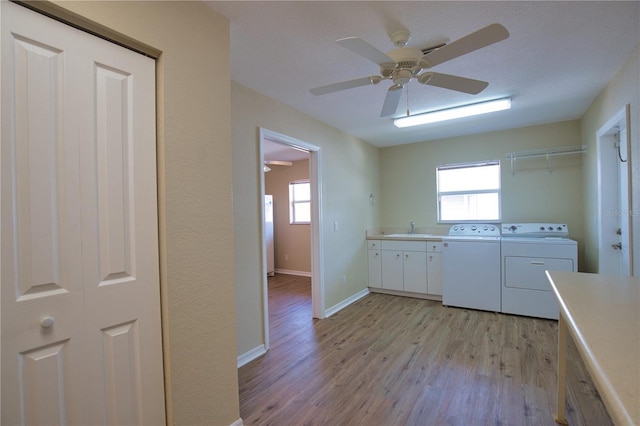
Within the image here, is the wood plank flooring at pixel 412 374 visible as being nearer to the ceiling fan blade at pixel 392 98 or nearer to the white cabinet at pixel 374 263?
the white cabinet at pixel 374 263

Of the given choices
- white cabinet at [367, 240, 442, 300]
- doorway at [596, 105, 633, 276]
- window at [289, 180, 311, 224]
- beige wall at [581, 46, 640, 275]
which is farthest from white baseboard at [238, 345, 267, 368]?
window at [289, 180, 311, 224]

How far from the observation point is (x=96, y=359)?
3.90ft

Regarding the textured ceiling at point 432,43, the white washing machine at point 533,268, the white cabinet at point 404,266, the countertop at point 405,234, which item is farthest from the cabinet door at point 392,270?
the textured ceiling at point 432,43

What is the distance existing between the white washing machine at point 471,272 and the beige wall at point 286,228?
2863 millimetres

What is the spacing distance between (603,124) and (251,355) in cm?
388

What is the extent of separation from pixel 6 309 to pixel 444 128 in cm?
432

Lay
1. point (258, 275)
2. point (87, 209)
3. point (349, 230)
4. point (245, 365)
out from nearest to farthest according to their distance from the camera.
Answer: point (87, 209)
point (245, 365)
point (258, 275)
point (349, 230)

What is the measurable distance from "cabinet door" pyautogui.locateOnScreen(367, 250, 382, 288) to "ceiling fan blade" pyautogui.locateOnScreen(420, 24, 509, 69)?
10.5ft

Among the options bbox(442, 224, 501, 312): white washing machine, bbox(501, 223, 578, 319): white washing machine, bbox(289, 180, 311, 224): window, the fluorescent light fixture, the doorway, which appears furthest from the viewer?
bbox(289, 180, 311, 224): window

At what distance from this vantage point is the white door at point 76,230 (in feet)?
3.32

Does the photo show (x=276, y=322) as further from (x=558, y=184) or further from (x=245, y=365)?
(x=558, y=184)

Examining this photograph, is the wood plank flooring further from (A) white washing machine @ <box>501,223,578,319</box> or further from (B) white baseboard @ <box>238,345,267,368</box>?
(A) white washing machine @ <box>501,223,578,319</box>

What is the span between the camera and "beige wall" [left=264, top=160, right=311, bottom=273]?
20.0ft

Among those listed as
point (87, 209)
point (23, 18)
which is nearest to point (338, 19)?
point (23, 18)
